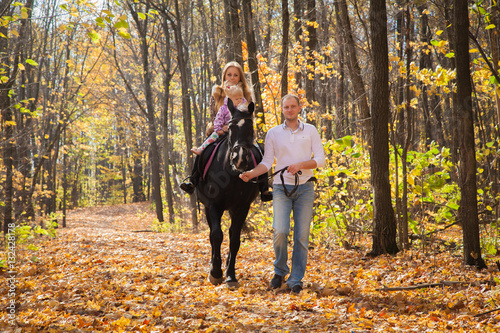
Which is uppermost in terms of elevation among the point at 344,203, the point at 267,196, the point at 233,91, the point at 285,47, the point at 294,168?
the point at 285,47

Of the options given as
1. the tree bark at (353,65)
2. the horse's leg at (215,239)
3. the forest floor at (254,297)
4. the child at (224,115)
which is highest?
the tree bark at (353,65)

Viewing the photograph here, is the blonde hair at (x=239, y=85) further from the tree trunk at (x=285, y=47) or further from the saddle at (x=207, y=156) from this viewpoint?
the tree trunk at (x=285, y=47)

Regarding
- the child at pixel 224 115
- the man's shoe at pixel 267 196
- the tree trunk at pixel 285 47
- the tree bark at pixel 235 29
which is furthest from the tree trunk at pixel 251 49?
the man's shoe at pixel 267 196

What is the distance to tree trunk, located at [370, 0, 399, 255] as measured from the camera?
6.34 meters

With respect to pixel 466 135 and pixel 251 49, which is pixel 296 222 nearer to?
pixel 466 135

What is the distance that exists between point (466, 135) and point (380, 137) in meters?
1.52

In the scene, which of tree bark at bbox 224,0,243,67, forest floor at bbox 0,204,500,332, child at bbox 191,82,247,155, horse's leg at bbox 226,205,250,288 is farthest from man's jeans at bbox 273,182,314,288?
tree bark at bbox 224,0,243,67

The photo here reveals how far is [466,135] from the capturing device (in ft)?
16.9

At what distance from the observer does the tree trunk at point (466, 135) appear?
5.10 m

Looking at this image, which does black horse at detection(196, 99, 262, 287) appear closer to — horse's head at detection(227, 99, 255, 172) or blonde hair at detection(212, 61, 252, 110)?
horse's head at detection(227, 99, 255, 172)

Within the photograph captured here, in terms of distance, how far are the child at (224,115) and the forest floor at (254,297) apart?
7.12ft

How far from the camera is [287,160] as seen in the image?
4918 mm

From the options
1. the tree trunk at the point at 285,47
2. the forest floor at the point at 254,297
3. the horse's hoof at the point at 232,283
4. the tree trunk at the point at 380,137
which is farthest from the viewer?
the tree trunk at the point at 285,47

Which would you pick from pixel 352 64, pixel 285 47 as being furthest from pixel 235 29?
pixel 352 64
